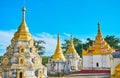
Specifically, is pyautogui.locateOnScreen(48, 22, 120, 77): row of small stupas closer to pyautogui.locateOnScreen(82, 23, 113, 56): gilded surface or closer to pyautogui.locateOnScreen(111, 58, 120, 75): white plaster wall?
pyautogui.locateOnScreen(82, 23, 113, 56): gilded surface

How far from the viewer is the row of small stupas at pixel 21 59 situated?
28141 millimetres

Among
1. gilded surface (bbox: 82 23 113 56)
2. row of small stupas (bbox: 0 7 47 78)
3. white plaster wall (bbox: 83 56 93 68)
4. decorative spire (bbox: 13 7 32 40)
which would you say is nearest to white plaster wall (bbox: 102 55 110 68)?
gilded surface (bbox: 82 23 113 56)

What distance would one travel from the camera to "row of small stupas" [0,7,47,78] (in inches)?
1108

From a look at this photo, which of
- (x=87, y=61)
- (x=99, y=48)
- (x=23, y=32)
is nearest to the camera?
(x=23, y=32)

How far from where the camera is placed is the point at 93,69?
151ft

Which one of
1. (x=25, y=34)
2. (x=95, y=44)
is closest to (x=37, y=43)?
(x=95, y=44)

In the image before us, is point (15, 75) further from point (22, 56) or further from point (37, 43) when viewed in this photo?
point (37, 43)

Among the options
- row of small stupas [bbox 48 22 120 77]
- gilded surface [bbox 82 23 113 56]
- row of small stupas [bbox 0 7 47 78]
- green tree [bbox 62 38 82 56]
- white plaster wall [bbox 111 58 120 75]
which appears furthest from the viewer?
→ green tree [bbox 62 38 82 56]

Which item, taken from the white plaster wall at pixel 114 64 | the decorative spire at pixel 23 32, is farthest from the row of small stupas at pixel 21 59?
the white plaster wall at pixel 114 64

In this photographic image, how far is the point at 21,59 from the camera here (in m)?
28.6

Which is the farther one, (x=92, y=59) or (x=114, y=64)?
A: (x=92, y=59)

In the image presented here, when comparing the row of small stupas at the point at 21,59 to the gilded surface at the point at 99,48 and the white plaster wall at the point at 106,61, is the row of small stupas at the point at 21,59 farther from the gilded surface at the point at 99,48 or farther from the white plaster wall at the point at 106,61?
the gilded surface at the point at 99,48

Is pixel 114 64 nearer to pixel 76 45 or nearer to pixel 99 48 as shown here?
pixel 99 48

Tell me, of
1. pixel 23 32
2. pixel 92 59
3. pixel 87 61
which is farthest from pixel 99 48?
pixel 23 32
